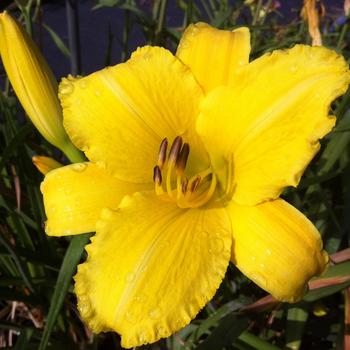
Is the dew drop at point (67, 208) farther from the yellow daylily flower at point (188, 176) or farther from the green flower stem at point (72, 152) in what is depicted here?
the green flower stem at point (72, 152)

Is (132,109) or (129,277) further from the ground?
(132,109)

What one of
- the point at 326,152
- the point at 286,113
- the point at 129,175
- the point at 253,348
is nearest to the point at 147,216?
the point at 129,175

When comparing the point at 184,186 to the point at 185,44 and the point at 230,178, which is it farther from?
the point at 185,44

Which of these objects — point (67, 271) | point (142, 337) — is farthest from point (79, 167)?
point (142, 337)

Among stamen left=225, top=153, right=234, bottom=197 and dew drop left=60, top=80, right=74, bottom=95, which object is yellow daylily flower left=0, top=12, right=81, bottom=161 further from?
stamen left=225, top=153, right=234, bottom=197

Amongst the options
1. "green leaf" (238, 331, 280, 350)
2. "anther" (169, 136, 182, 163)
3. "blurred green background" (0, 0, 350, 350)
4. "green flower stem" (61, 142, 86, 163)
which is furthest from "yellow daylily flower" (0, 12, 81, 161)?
"green leaf" (238, 331, 280, 350)

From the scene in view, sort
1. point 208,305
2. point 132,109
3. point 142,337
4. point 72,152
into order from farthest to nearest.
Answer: point 208,305 < point 72,152 < point 132,109 < point 142,337
